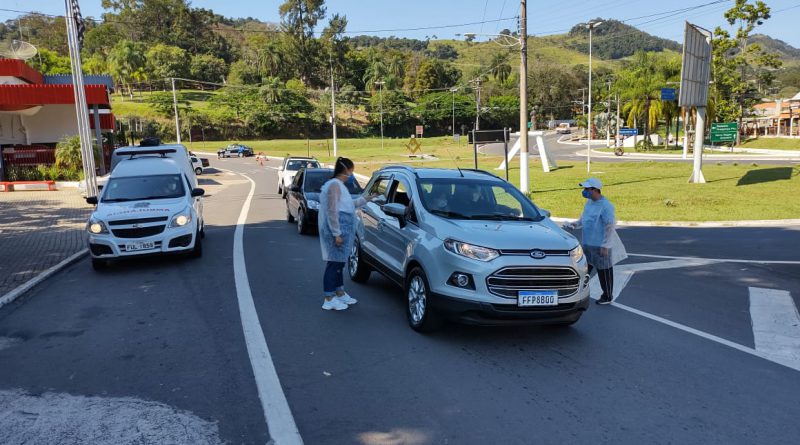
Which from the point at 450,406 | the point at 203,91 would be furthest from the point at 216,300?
the point at 203,91

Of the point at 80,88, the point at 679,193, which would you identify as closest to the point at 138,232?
the point at 80,88

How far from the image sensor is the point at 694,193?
883 inches

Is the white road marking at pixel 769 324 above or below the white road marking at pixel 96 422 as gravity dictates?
below

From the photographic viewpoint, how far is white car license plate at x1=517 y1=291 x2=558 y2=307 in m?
5.57

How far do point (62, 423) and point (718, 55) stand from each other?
197 ft

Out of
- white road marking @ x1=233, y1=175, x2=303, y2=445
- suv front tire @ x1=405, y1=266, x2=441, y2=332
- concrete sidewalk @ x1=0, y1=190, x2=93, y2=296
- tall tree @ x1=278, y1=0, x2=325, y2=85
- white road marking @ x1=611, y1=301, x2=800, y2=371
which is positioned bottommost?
white road marking @ x1=611, y1=301, x2=800, y2=371

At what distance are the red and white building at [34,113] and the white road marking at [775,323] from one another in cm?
3073

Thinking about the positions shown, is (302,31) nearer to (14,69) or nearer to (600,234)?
(14,69)

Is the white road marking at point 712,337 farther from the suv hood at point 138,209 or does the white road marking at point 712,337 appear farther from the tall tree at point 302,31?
the tall tree at point 302,31

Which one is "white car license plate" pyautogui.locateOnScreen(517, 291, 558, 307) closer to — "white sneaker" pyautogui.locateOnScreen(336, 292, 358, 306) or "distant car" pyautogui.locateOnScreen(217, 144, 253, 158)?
"white sneaker" pyautogui.locateOnScreen(336, 292, 358, 306)

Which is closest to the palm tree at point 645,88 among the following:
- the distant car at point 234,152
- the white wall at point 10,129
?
the distant car at point 234,152

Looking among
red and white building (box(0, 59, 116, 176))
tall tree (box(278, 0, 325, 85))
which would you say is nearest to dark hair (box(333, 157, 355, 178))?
red and white building (box(0, 59, 116, 176))

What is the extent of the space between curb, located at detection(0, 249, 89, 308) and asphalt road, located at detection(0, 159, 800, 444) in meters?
0.20

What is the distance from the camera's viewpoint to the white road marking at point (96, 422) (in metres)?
3.97
